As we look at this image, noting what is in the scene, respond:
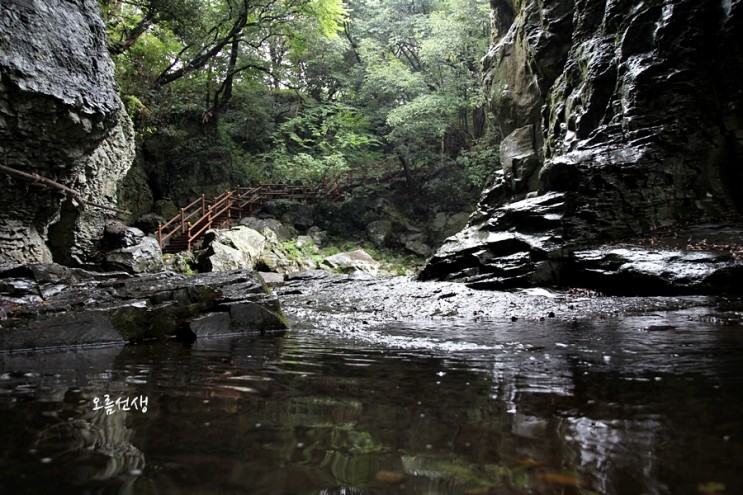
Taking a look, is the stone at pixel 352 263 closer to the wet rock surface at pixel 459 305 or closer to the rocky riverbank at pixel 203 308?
the wet rock surface at pixel 459 305

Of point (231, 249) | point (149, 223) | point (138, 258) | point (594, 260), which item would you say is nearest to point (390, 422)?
point (594, 260)

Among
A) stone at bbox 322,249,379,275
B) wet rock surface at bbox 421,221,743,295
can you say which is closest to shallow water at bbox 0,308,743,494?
wet rock surface at bbox 421,221,743,295

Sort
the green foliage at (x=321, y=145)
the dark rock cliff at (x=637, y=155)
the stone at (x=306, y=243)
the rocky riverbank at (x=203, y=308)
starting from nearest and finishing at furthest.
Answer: the rocky riverbank at (x=203, y=308) < the dark rock cliff at (x=637, y=155) < the stone at (x=306, y=243) < the green foliage at (x=321, y=145)

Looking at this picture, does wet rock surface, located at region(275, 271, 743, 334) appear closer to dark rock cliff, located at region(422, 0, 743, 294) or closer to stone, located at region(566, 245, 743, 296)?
stone, located at region(566, 245, 743, 296)

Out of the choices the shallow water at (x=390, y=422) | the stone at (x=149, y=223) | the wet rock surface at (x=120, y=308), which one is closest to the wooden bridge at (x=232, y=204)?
the stone at (x=149, y=223)

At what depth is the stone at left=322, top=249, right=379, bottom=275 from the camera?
18547 millimetres

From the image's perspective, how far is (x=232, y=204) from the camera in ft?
70.1

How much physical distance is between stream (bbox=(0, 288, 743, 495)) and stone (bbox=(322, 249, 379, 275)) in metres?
14.7

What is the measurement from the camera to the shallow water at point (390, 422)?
1330mm

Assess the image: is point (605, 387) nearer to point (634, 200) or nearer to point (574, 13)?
point (634, 200)

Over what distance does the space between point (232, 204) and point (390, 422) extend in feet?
68.9

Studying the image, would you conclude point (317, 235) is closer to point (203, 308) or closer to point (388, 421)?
point (203, 308)

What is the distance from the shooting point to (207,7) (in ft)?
64.2

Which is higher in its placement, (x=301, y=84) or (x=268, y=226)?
(x=301, y=84)
